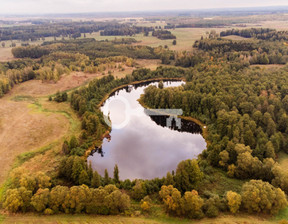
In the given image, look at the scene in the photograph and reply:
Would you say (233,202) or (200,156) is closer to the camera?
(233,202)

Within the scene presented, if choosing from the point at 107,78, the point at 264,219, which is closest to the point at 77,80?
the point at 107,78

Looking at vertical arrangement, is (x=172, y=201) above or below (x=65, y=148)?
above

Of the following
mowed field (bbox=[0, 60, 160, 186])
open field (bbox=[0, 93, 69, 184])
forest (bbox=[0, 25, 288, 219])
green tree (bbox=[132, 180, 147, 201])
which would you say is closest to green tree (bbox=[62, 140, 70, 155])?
forest (bbox=[0, 25, 288, 219])

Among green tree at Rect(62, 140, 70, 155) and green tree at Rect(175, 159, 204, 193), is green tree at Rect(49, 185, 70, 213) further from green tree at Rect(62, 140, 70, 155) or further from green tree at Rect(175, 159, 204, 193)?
green tree at Rect(175, 159, 204, 193)

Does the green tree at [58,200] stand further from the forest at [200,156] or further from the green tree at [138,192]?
the green tree at [138,192]

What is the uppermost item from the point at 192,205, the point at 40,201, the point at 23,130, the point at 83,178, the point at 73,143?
the point at 73,143

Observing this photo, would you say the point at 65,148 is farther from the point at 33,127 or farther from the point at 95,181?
the point at 33,127

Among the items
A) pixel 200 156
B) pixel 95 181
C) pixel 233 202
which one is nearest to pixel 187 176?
pixel 233 202

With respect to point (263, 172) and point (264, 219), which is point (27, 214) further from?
point (263, 172)
